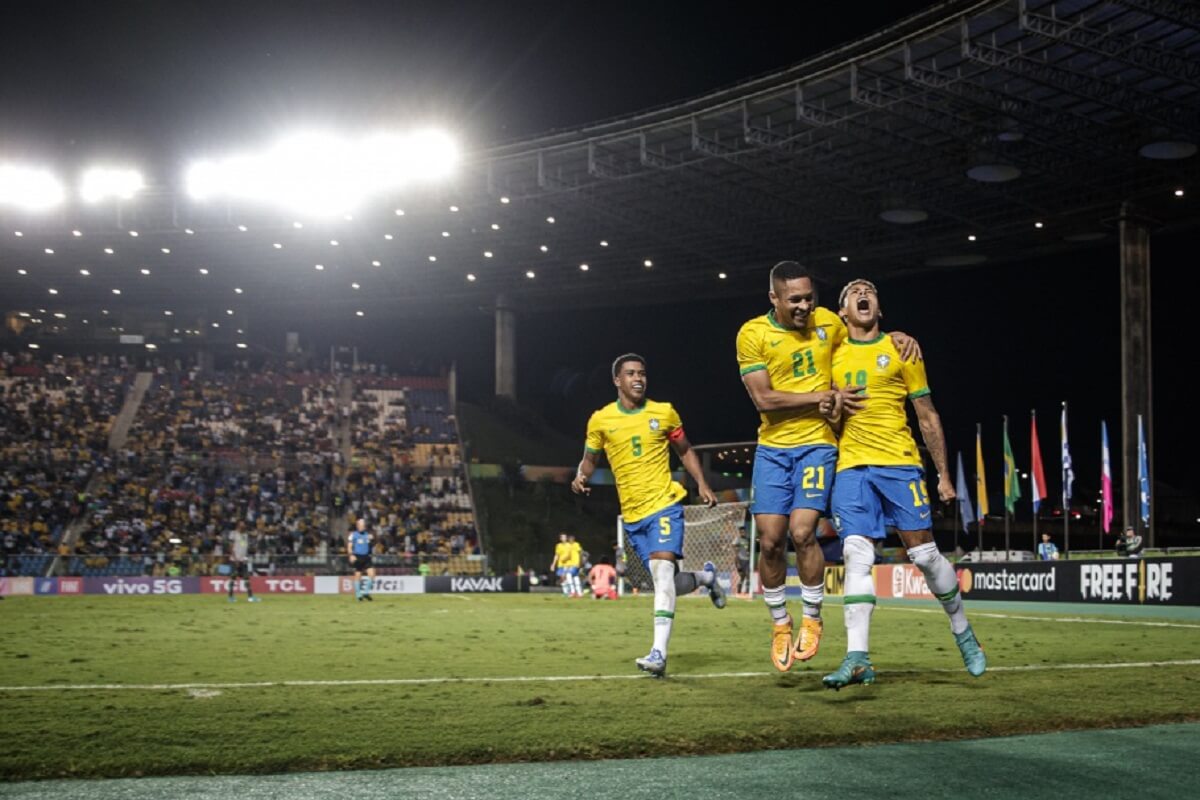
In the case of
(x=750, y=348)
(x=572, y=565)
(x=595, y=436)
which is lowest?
(x=572, y=565)

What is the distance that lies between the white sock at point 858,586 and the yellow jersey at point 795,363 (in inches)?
Result: 34.3

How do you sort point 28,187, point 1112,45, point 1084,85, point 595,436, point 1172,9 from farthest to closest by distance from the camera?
point 28,187
point 1084,85
point 1112,45
point 1172,9
point 595,436

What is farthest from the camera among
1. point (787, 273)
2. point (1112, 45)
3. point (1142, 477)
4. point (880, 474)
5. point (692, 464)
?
point (1112, 45)

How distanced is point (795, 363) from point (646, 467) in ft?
6.67

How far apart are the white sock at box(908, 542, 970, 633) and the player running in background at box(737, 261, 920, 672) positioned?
2.46ft

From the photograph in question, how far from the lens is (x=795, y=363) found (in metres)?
7.96

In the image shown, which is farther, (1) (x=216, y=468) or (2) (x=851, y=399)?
(1) (x=216, y=468)

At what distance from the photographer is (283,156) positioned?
48344mm

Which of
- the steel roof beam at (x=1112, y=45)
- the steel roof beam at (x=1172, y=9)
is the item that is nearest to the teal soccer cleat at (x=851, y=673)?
the steel roof beam at (x=1112, y=45)

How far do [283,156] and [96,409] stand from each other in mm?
14521

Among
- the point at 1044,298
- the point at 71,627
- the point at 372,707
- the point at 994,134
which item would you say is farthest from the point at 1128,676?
the point at 1044,298

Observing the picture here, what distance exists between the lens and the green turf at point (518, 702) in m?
5.24

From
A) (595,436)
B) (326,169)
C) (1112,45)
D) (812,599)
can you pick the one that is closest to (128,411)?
(326,169)

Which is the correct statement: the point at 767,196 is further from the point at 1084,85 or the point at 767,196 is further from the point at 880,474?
the point at 880,474
